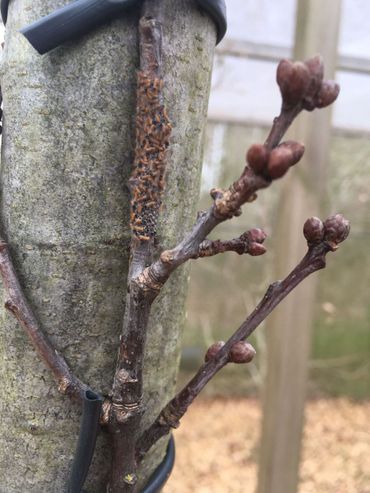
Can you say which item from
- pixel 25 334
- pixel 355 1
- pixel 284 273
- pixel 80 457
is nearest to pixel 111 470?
pixel 80 457

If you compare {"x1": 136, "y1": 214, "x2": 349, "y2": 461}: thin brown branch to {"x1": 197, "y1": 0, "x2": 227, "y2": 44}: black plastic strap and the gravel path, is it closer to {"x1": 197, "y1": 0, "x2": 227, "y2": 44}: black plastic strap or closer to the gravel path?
{"x1": 197, "y1": 0, "x2": 227, "y2": 44}: black plastic strap

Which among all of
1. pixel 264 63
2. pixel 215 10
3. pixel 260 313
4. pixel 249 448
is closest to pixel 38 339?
pixel 260 313

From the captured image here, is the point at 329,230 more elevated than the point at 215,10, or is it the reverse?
the point at 215,10

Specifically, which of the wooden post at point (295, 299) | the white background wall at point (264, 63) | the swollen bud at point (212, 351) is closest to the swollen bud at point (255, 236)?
the swollen bud at point (212, 351)

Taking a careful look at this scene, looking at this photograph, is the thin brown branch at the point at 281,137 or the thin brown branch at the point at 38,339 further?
the thin brown branch at the point at 38,339

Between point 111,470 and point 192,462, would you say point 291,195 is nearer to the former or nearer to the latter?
point 111,470

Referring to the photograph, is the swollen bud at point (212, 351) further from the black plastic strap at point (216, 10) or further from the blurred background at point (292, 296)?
the blurred background at point (292, 296)

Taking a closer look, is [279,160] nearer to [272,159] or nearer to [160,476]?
[272,159]

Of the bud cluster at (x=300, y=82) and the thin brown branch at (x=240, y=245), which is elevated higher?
the bud cluster at (x=300, y=82)
